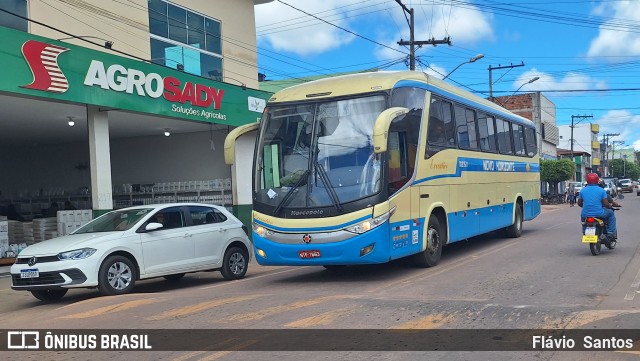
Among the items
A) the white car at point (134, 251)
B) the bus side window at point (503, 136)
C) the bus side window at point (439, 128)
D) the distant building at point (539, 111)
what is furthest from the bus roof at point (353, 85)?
the distant building at point (539, 111)

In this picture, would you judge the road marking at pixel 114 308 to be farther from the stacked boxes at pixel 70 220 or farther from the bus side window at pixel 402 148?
the stacked boxes at pixel 70 220

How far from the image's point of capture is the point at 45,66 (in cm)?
1280

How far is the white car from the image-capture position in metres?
9.28

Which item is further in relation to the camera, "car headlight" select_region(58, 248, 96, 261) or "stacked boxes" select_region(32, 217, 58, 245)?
"stacked boxes" select_region(32, 217, 58, 245)

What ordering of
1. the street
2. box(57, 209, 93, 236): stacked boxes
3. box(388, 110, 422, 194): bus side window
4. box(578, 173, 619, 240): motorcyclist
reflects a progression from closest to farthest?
the street → box(388, 110, 422, 194): bus side window → box(578, 173, 619, 240): motorcyclist → box(57, 209, 93, 236): stacked boxes

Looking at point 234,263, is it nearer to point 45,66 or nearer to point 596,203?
point 45,66

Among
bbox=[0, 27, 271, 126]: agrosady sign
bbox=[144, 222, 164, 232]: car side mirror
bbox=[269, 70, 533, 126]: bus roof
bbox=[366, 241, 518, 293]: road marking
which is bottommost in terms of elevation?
bbox=[366, 241, 518, 293]: road marking

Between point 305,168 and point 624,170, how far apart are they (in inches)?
4959

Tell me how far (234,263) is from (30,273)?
3.98 meters

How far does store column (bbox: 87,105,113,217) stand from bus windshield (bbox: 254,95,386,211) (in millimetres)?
6373

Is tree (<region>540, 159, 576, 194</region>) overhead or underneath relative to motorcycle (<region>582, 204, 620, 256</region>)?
overhead

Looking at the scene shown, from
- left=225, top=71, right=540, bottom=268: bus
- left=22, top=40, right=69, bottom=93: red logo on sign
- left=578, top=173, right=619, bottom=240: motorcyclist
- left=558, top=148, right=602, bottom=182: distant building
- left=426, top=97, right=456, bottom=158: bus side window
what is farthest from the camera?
left=558, top=148, right=602, bottom=182: distant building

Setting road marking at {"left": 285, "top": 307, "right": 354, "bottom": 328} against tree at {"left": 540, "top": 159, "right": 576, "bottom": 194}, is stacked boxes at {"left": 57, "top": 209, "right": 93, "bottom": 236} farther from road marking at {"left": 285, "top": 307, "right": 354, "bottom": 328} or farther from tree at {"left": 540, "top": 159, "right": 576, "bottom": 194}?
tree at {"left": 540, "top": 159, "right": 576, "bottom": 194}

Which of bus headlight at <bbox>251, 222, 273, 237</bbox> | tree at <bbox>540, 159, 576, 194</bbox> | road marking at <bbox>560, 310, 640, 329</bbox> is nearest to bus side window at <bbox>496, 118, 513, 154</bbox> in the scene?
bus headlight at <bbox>251, 222, 273, 237</bbox>
